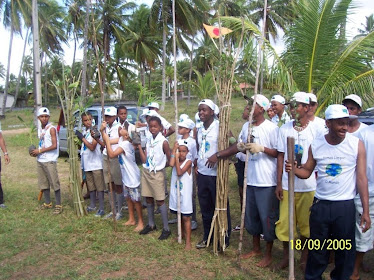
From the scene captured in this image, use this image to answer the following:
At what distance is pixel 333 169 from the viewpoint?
2990 mm

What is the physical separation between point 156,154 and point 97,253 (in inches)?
57.6

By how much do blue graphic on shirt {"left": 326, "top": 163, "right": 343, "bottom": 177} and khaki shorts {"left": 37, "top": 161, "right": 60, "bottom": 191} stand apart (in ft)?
14.9

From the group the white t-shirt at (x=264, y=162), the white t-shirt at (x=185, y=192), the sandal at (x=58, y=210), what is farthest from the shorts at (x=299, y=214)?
the sandal at (x=58, y=210)

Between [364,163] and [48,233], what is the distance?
4.30 m

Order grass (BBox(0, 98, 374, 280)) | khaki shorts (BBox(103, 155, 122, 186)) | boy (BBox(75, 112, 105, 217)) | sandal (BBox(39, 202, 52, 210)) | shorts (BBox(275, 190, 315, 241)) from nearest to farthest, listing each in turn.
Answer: shorts (BBox(275, 190, 315, 241)) < grass (BBox(0, 98, 374, 280)) < khaki shorts (BBox(103, 155, 122, 186)) < boy (BBox(75, 112, 105, 217)) < sandal (BBox(39, 202, 52, 210))

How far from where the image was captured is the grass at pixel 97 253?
12.6ft

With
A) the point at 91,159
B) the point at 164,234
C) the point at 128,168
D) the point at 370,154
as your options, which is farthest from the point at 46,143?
the point at 370,154

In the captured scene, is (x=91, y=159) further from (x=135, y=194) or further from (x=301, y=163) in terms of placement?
(x=301, y=163)

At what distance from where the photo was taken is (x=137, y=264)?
13.4ft

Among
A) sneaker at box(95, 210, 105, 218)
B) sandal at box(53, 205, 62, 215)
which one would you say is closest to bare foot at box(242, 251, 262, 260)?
sneaker at box(95, 210, 105, 218)

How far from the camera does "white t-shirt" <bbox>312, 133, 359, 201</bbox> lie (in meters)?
2.94

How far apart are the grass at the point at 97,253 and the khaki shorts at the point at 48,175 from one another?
0.47 meters

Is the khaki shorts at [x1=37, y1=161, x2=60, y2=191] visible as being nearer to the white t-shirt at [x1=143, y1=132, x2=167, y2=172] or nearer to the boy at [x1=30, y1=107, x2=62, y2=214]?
the boy at [x1=30, y1=107, x2=62, y2=214]
